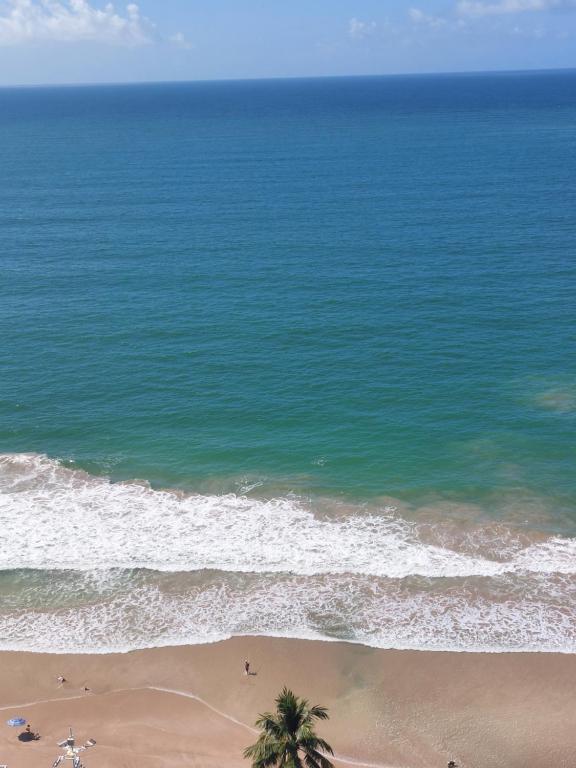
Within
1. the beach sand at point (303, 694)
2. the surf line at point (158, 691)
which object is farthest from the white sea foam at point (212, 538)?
the surf line at point (158, 691)

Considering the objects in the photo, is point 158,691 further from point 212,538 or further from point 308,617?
point 212,538

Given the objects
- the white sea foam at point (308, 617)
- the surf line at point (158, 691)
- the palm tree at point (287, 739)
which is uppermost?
the white sea foam at point (308, 617)

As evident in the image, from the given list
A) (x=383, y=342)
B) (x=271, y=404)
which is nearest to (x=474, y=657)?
(x=271, y=404)

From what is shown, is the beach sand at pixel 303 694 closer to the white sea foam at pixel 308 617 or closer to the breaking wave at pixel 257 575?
the white sea foam at pixel 308 617

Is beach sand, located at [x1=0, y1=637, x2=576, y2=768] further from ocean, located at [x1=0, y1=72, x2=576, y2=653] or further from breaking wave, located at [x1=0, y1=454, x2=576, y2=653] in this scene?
ocean, located at [x1=0, y1=72, x2=576, y2=653]

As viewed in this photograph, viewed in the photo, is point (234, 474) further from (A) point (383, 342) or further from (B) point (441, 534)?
(A) point (383, 342)

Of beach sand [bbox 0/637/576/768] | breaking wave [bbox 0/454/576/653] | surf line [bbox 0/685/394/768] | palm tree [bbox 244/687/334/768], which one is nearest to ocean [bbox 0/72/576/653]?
breaking wave [bbox 0/454/576/653]
